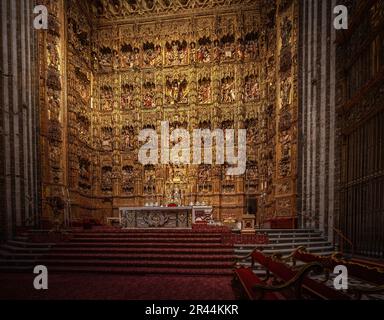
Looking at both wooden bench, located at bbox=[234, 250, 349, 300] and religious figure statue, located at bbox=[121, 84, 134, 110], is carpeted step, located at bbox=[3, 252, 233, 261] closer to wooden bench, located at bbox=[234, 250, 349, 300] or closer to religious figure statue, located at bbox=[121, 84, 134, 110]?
wooden bench, located at bbox=[234, 250, 349, 300]

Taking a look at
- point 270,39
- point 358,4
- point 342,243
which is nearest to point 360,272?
point 342,243

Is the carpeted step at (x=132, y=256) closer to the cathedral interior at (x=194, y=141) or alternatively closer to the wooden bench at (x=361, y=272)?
the cathedral interior at (x=194, y=141)

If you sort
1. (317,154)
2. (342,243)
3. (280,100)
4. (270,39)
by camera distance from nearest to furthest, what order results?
(342,243)
(317,154)
(280,100)
(270,39)

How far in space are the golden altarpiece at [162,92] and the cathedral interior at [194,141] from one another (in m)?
0.09

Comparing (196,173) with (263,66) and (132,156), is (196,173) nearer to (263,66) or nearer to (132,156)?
(132,156)

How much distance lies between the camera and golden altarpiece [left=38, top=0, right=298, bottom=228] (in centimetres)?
1670

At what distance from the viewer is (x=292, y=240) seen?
988 centimetres

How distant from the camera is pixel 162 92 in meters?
18.7

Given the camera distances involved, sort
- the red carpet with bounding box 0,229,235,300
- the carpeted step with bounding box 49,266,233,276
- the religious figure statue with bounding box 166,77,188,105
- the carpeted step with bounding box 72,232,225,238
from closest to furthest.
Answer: the red carpet with bounding box 0,229,235,300, the carpeted step with bounding box 49,266,233,276, the carpeted step with bounding box 72,232,225,238, the religious figure statue with bounding box 166,77,188,105

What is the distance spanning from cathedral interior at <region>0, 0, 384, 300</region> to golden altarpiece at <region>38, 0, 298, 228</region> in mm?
91

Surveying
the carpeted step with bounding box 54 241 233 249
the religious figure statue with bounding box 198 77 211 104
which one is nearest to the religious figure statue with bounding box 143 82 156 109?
the religious figure statue with bounding box 198 77 211 104

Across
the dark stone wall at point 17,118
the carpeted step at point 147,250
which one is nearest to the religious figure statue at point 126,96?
the dark stone wall at point 17,118

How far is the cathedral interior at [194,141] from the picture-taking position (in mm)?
Result: 7754

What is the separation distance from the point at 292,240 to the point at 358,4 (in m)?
7.69
